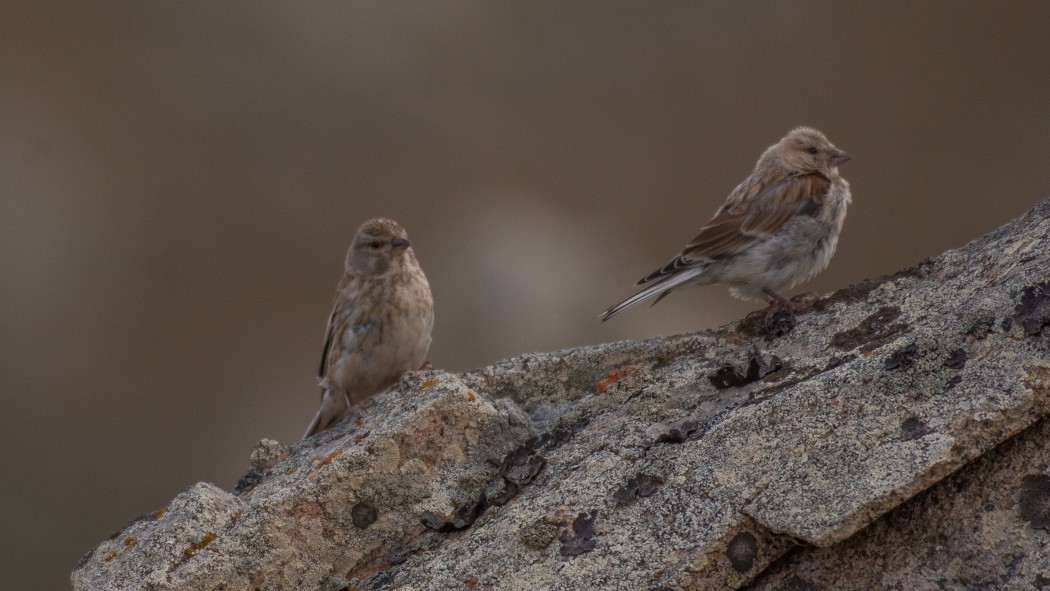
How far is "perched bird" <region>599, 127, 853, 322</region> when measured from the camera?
17.9ft

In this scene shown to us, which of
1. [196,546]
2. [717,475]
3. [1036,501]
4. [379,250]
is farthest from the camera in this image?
[379,250]

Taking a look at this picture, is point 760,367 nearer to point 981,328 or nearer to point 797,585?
point 981,328

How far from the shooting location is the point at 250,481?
12.9 ft

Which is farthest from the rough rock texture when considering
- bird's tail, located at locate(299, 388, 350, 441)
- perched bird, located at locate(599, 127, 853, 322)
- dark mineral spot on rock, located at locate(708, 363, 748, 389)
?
bird's tail, located at locate(299, 388, 350, 441)

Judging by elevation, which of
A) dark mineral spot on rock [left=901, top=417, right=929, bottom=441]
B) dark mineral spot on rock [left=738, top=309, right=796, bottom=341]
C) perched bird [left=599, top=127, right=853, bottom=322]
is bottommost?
dark mineral spot on rock [left=901, top=417, right=929, bottom=441]

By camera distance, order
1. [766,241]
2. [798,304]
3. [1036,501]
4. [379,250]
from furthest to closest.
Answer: [379,250] → [766,241] → [798,304] → [1036,501]

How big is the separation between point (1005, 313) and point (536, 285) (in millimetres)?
15282

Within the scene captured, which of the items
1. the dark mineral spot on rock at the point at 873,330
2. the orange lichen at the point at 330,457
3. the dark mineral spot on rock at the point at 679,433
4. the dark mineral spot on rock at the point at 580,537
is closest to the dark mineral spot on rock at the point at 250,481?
the orange lichen at the point at 330,457

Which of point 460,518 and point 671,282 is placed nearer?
point 460,518

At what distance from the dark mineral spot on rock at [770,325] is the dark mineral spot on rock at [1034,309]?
2.72 feet

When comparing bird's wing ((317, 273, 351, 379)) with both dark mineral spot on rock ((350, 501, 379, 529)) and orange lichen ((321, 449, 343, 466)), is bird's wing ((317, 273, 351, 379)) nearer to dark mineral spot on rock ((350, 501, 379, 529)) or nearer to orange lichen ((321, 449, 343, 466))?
orange lichen ((321, 449, 343, 466))

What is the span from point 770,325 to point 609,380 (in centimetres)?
54

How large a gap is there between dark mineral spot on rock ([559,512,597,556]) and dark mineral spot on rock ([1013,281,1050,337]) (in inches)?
45.8

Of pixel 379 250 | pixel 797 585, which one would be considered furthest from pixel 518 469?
pixel 379 250
